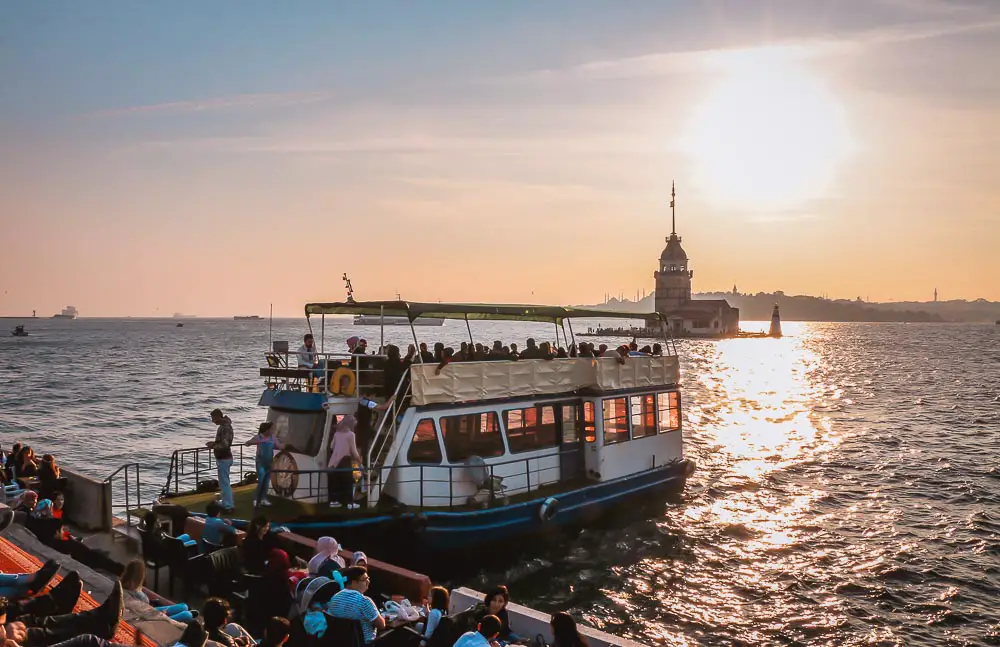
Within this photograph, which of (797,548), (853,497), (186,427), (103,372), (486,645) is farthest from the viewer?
(103,372)

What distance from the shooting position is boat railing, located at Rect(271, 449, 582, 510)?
662 inches

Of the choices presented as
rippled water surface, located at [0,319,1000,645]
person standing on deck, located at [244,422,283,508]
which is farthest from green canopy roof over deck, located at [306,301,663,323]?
rippled water surface, located at [0,319,1000,645]

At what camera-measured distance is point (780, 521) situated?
82.0 feet

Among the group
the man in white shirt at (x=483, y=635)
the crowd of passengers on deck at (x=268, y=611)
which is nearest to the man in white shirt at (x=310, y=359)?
the crowd of passengers on deck at (x=268, y=611)

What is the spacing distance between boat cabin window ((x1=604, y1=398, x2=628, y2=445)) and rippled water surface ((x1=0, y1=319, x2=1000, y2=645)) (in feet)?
8.58

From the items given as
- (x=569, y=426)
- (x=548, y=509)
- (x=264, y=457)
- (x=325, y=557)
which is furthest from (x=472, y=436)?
(x=325, y=557)

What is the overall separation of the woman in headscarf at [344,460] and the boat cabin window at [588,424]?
682cm

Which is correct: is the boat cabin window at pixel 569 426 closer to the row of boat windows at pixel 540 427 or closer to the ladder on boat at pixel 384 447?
the row of boat windows at pixel 540 427

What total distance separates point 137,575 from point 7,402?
196 ft

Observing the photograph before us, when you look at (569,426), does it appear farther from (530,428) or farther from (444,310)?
(444,310)

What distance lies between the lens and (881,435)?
43.8 meters

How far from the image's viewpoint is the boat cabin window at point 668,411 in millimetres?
23578

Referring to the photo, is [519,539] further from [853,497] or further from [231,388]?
[231,388]

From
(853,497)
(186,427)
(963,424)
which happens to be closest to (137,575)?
(853,497)
